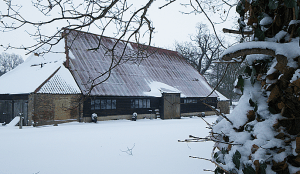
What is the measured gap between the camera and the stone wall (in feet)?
46.2

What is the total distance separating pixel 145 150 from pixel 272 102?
5.61 m

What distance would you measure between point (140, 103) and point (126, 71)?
10.3 ft

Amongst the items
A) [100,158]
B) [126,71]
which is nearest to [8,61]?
[126,71]

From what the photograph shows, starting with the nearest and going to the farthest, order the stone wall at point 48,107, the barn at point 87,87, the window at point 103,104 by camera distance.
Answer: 1. the stone wall at point 48,107
2. the barn at point 87,87
3. the window at point 103,104

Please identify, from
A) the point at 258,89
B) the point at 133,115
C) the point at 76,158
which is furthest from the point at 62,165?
the point at 133,115

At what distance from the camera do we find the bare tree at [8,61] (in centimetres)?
5644

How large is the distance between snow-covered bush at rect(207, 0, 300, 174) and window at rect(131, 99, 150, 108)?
17.2 meters

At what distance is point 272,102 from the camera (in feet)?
4.94

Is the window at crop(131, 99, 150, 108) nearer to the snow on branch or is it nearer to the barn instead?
the barn

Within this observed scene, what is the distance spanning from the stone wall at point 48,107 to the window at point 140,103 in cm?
513

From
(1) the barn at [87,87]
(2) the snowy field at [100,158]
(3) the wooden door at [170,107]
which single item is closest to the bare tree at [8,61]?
(1) the barn at [87,87]

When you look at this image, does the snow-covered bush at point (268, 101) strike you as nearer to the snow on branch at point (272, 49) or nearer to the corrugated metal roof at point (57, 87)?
the snow on branch at point (272, 49)

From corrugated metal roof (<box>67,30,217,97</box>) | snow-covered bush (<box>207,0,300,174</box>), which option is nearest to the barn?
corrugated metal roof (<box>67,30,217,97</box>)

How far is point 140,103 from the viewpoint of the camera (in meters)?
19.2
